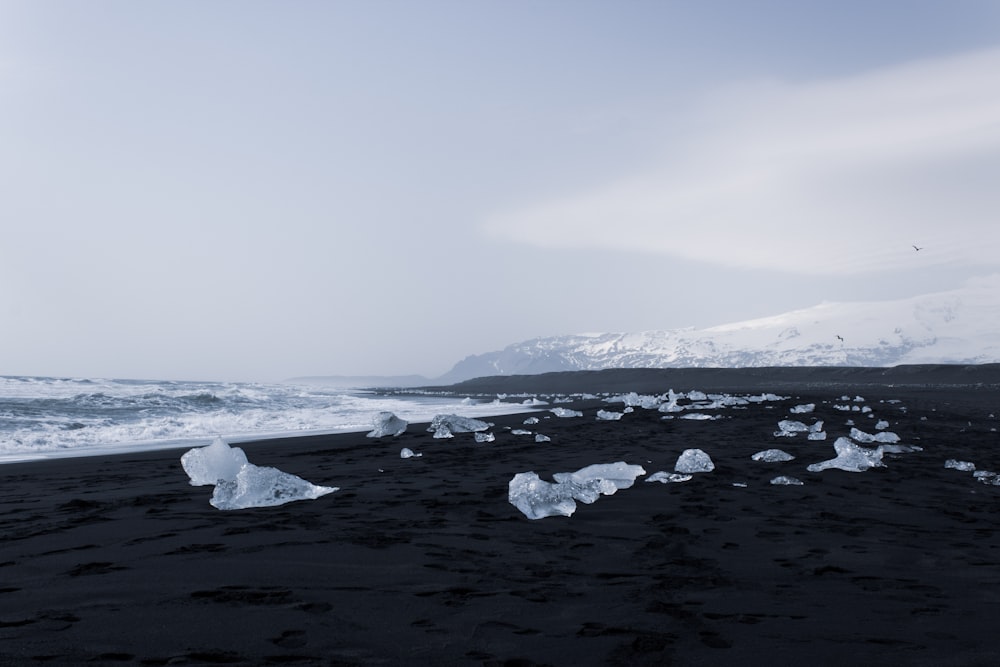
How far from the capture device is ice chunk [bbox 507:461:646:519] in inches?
194

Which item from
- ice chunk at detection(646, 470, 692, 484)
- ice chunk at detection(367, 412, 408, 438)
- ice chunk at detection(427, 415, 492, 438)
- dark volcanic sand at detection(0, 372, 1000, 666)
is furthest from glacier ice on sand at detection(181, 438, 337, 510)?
ice chunk at detection(427, 415, 492, 438)

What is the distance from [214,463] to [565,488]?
3213 mm

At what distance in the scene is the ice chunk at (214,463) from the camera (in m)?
5.83

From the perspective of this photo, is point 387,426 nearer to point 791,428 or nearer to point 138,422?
point 791,428

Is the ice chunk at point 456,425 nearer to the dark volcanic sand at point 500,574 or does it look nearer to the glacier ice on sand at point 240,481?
the dark volcanic sand at point 500,574

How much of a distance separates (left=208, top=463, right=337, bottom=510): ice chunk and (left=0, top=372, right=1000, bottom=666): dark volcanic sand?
5.9 inches

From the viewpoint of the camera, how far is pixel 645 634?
261 centimetres

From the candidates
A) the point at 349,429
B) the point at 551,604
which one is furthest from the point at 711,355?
the point at 551,604

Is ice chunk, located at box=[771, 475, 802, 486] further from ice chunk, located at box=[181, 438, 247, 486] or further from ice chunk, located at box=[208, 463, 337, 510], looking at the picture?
ice chunk, located at box=[181, 438, 247, 486]

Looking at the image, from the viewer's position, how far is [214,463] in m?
5.91

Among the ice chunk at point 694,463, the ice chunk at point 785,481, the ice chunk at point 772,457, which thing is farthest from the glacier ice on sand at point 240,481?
the ice chunk at point 772,457

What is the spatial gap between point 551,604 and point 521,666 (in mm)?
668

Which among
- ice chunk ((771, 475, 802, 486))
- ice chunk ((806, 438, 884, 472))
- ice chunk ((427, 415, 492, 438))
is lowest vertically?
ice chunk ((771, 475, 802, 486))

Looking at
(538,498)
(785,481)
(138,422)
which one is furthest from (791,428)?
(138,422)
